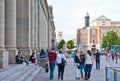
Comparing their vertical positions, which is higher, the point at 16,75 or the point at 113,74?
the point at 113,74

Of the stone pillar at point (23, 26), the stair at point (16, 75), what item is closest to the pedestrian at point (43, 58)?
the stone pillar at point (23, 26)

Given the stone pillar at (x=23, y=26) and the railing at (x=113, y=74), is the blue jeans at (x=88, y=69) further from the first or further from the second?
the stone pillar at (x=23, y=26)

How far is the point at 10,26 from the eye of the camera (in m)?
28.9

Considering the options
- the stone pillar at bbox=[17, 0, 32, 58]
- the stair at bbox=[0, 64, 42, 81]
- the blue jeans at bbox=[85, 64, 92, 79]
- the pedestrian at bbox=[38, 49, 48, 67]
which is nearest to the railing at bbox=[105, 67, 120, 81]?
the stair at bbox=[0, 64, 42, 81]

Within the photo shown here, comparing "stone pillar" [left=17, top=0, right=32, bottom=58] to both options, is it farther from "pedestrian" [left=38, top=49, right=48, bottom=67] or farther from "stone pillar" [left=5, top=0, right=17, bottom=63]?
"stone pillar" [left=5, top=0, right=17, bottom=63]

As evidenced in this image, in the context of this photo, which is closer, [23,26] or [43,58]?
[43,58]

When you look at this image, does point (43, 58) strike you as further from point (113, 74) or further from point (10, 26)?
point (113, 74)

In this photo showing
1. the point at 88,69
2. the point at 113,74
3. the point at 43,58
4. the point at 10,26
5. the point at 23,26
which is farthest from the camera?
the point at 23,26

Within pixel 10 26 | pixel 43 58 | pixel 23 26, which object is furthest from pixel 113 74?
pixel 23 26

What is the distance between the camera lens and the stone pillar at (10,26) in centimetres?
2872

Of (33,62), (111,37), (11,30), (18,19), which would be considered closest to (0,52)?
(11,30)

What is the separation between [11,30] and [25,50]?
20.4ft

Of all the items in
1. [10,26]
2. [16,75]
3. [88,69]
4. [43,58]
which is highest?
[10,26]

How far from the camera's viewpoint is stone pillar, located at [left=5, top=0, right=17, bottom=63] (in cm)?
2872
